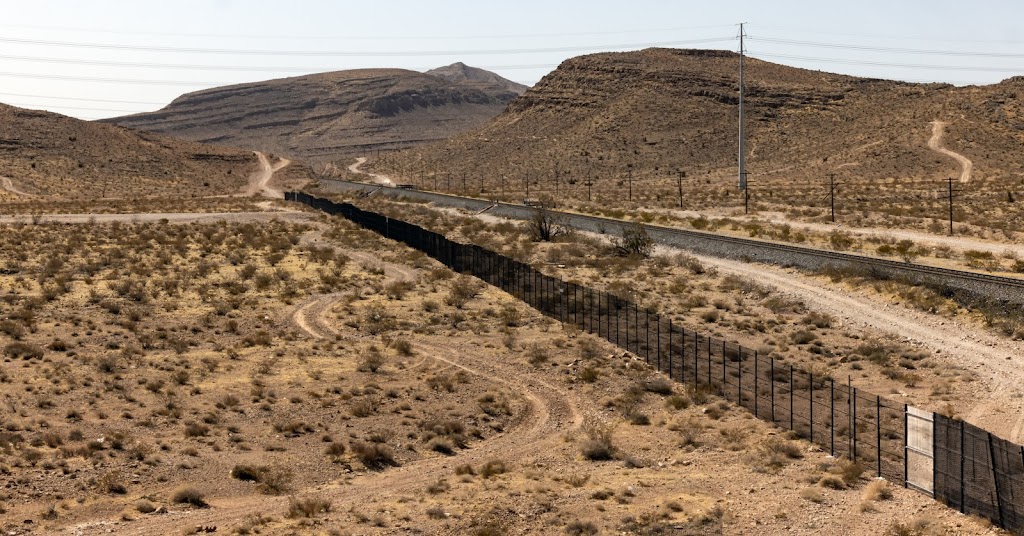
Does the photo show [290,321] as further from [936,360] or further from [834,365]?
[936,360]

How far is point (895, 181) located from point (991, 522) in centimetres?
10538

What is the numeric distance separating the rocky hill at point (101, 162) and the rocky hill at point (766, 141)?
120 ft

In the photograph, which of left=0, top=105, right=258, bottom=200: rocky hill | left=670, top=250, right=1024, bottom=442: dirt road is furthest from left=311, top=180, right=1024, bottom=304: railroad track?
left=0, top=105, right=258, bottom=200: rocky hill

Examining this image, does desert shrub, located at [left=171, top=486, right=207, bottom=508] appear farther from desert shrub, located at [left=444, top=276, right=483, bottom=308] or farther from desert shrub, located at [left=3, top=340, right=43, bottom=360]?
desert shrub, located at [left=444, top=276, right=483, bottom=308]

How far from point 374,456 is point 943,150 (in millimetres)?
132071

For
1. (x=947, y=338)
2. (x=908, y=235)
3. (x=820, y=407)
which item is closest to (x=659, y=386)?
(x=820, y=407)

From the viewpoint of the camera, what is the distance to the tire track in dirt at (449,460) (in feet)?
64.4

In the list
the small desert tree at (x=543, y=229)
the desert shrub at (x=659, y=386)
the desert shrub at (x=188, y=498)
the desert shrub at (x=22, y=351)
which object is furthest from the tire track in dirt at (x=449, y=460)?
the small desert tree at (x=543, y=229)

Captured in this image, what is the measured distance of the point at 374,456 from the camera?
77.6ft

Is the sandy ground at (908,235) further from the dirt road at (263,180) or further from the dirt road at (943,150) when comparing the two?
the dirt road at (263,180)

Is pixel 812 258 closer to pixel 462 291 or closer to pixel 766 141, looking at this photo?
pixel 462 291

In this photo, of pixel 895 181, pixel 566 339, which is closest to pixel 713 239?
pixel 566 339

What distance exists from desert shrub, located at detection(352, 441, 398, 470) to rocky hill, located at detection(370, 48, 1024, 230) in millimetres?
84278

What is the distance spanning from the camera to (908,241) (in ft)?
194
